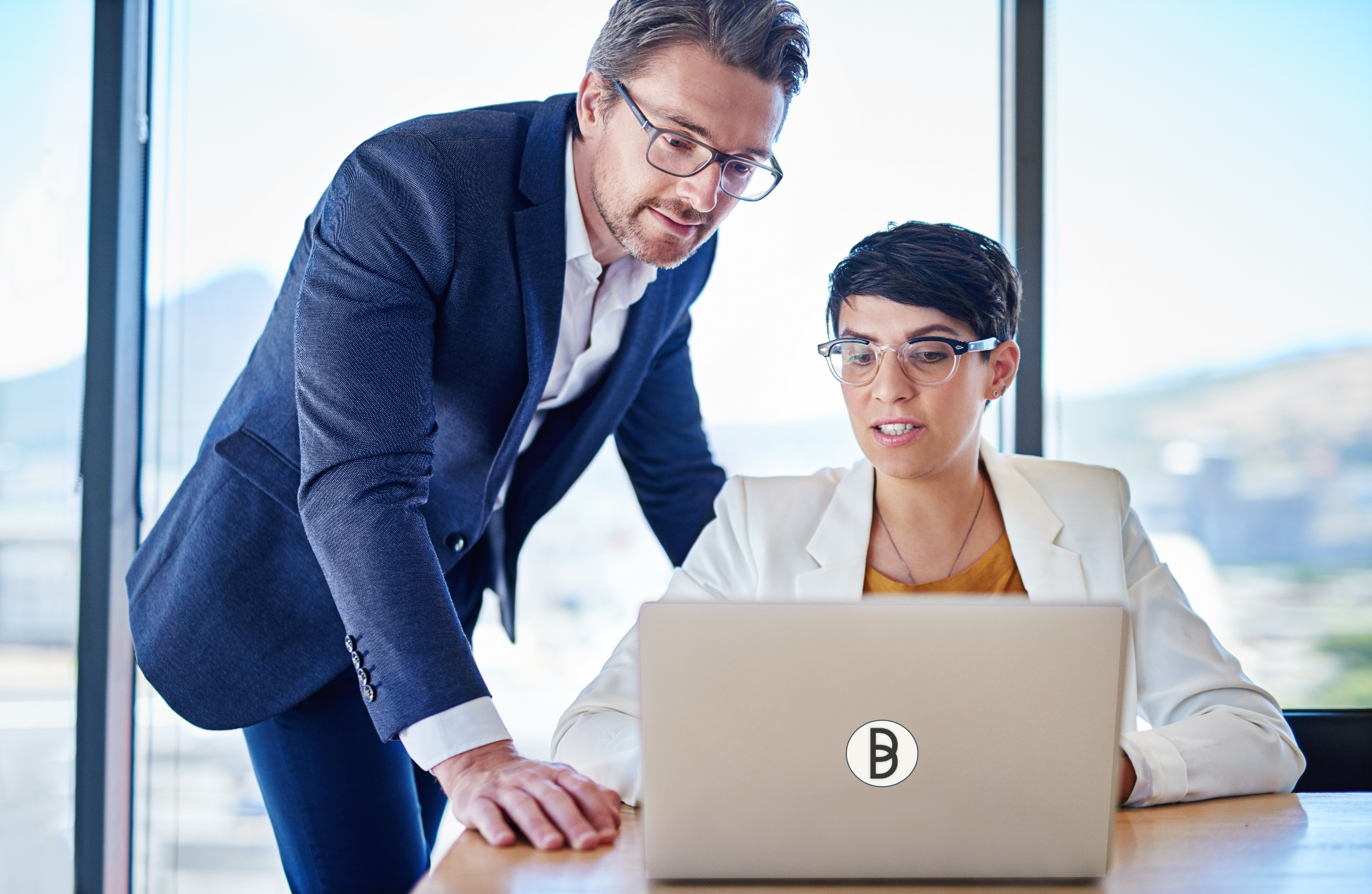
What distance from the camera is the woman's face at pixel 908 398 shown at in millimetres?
1511

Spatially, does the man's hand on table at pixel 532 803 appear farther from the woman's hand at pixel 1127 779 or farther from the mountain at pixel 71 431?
the mountain at pixel 71 431

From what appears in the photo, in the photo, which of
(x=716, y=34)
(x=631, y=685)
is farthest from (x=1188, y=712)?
(x=716, y=34)

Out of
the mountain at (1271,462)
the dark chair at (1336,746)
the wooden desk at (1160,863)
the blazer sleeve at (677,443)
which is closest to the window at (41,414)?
→ the blazer sleeve at (677,443)

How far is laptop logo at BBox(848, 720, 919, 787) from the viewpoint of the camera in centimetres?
74

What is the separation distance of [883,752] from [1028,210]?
164 cm

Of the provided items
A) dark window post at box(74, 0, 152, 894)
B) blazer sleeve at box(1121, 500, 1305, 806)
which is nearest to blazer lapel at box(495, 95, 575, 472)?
blazer sleeve at box(1121, 500, 1305, 806)

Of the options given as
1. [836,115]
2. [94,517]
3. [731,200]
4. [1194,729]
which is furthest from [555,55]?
[1194,729]

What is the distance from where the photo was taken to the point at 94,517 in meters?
2.21

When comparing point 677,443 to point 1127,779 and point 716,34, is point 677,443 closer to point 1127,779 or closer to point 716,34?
point 716,34

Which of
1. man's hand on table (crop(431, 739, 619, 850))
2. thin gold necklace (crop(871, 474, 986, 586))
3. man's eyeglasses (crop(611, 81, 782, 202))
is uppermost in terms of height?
man's eyeglasses (crop(611, 81, 782, 202))

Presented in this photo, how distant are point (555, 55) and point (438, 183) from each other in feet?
3.26

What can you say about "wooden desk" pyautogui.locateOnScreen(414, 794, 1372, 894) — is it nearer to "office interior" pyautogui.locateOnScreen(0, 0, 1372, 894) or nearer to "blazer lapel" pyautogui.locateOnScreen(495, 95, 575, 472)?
"blazer lapel" pyautogui.locateOnScreen(495, 95, 575, 472)

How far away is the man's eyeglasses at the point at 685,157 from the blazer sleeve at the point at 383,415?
28 centimetres

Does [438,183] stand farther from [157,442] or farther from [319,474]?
[157,442]
